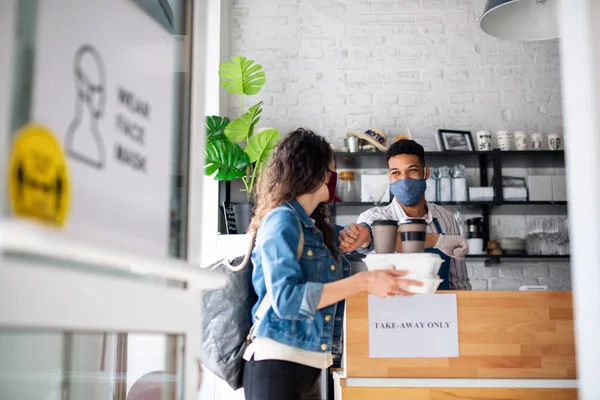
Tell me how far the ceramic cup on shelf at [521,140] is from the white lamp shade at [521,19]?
1860mm

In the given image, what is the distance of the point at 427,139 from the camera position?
477cm

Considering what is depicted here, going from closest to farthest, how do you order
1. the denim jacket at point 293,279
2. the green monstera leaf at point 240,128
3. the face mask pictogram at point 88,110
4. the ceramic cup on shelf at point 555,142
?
1. the face mask pictogram at point 88,110
2. the denim jacket at point 293,279
3. the green monstera leaf at point 240,128
4. the ceramic cup on shelf at point 555,142

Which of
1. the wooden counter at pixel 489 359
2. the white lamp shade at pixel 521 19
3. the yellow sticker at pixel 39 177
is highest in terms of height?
the white lamp shade at pixel 521 19

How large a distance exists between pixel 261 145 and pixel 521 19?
6.62ft

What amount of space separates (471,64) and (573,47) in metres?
3.57

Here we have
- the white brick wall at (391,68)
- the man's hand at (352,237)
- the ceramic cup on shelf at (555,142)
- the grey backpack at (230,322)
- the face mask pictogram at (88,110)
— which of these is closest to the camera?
the face mask pictogram at (88,110)

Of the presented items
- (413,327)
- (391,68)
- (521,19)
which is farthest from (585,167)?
(391,68)

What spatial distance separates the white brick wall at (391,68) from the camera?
497cm

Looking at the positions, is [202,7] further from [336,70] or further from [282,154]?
[336,70]

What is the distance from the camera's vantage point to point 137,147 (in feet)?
Result: 2.65

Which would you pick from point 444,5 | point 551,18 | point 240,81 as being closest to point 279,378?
point 551,18

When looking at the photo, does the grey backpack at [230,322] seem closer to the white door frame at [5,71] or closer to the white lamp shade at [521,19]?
the white door frame at [5,71]

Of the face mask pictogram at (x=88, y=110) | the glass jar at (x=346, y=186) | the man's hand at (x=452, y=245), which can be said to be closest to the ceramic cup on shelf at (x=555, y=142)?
the glass jar at (x=346, y=186)

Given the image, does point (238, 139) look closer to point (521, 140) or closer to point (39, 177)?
point (521, 140)
